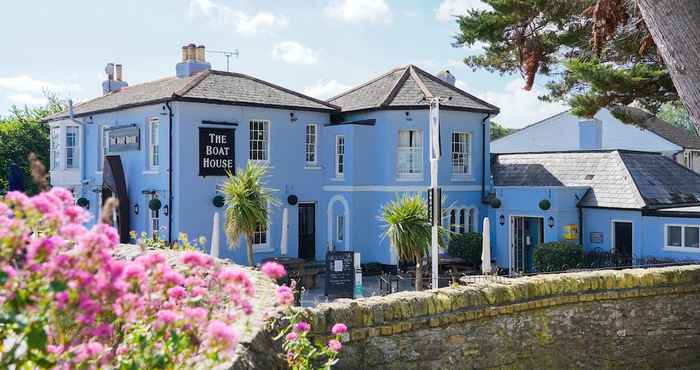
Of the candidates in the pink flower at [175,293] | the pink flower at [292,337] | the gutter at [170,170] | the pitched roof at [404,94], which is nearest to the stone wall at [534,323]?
the pink flower at [292,337]

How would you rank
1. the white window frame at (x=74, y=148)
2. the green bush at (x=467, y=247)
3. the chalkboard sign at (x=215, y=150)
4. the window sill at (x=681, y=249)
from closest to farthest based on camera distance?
the window sill at (x=681, y=249) < the chalkboard sign at (x=215, y=150) < the green bush at (x=467, y=247) < the white window frame at (x=74, y=148)

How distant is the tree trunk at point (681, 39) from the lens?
1007cm

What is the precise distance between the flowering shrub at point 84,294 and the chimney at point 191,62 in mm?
22833

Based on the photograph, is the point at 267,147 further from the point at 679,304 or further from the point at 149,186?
the point at 679,304

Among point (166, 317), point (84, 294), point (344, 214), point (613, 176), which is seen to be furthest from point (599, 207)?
point (84, 294)

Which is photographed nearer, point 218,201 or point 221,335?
point 221,335

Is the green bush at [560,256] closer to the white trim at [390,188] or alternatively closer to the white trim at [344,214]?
the white trim at [390,188]

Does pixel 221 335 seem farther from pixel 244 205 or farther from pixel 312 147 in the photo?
pixel 312 147

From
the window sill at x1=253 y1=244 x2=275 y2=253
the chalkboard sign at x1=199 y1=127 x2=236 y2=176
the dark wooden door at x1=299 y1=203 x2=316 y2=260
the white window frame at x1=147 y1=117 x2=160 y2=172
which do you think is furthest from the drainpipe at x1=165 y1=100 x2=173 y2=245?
the dark wooden door at x1=299 y1=203 x2=316 y2=260

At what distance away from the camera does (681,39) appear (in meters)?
10.2

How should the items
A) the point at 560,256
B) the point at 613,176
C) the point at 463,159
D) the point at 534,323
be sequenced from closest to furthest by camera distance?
1. the point at 534,323
2. the point at 560,256
3. the point at 613,176
4. the point at 463,159

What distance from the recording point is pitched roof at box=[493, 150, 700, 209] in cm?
2166

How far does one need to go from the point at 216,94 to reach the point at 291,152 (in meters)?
3.43

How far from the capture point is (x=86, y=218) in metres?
3.95
